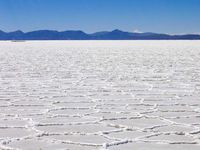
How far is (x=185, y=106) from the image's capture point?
4363 mm

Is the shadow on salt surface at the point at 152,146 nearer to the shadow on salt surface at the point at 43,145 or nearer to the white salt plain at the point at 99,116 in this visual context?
the white salt plain at the point at 99,116

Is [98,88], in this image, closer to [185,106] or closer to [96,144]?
[185,106]

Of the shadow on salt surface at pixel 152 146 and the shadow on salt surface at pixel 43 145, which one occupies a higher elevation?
the shadow on salt surface at pixel 152 146

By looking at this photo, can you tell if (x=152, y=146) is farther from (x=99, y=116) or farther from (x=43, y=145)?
(x=99, y=116)

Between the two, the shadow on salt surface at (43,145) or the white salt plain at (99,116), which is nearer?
the shadow on salt surface at (43,145)

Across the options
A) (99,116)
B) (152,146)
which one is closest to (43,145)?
(152,146)

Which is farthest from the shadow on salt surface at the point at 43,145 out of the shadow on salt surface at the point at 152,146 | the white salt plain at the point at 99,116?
the shadow on salt surface at the point at 152,146

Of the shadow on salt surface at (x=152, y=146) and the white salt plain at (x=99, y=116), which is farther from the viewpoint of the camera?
the white salt plain at (x=99, y=116)

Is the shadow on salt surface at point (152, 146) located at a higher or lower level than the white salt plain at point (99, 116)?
higher

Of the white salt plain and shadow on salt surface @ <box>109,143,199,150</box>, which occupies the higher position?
shadow on salt surface @ <box>109,143,199,150</box>

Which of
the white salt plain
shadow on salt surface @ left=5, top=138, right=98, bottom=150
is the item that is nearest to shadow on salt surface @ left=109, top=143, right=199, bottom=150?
the white salt plain

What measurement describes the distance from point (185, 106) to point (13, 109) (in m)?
1.42

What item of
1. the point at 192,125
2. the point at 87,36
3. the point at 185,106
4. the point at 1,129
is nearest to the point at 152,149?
the point at 192,125

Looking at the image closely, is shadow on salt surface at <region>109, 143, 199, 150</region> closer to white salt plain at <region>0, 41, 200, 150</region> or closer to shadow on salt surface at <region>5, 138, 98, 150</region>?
white salt plain at <region>0, 41, 200, 150</region>
